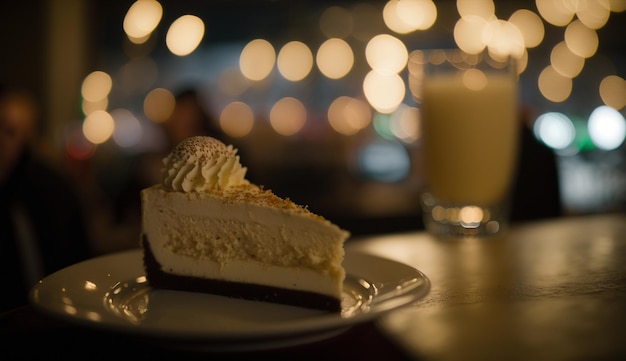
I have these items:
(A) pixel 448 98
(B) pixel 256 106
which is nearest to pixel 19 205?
(A) pixel 448 98

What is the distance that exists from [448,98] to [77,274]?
109 centimetres

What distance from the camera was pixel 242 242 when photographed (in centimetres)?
116

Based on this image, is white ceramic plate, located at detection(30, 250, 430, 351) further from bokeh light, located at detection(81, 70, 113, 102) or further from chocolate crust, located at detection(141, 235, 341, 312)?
bokeh light, located at detection(81, 70, 113, 102)

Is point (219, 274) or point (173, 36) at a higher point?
point (173, 36)

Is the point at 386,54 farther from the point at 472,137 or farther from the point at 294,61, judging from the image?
the point at 472,137

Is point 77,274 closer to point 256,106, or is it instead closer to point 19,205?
point 19,205

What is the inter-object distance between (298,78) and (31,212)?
4.81 m

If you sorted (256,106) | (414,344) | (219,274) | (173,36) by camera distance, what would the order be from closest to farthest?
(414,344) → (219,274) → (173,36) → (256,106)

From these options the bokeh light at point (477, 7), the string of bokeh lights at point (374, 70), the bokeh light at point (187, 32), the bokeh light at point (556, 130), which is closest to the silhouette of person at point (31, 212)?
the bokeh light at point (187, 32)

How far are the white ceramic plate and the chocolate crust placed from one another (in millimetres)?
23

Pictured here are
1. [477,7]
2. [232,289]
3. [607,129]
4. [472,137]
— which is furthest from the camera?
[607,129]

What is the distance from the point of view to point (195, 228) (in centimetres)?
120

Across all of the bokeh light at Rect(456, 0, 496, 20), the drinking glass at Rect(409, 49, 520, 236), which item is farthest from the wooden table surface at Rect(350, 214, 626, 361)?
the bokeh light at Rect(456, 0, 496, 20)

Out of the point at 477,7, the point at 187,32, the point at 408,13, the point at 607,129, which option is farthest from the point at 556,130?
the point at 187,32
